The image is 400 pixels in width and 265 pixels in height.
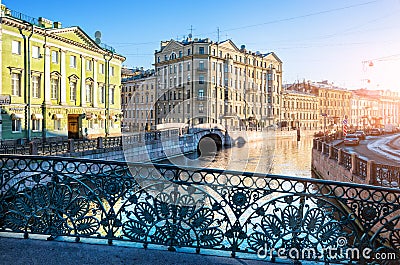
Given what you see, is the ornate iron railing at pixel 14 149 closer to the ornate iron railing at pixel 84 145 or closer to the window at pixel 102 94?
the ornate iron railing at pixel 84 145

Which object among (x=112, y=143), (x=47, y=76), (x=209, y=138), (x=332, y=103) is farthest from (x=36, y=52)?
(x=332, y=103)

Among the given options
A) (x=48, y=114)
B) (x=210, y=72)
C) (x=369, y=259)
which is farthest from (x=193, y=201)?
(x=210, y=72)

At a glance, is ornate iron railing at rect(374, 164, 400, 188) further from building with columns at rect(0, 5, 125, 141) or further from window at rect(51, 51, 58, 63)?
window at rect(51, 51, 58, 63)

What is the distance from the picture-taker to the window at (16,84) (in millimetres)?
21270

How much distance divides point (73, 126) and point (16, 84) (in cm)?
727

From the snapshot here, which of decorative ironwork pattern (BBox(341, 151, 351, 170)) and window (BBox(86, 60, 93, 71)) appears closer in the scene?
decorative ironwork pattern (BBox(341, 151, 351, 170))

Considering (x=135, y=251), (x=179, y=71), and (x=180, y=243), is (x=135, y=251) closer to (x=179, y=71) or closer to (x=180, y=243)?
(x=180, y=243)

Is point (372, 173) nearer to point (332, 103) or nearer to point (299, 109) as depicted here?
point (299, 109)

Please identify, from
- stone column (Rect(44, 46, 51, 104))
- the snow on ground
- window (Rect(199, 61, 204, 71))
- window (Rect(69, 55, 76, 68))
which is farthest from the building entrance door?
window (Rect(199, 61, 204, 71))

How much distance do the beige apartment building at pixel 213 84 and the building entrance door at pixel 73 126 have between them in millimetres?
20838

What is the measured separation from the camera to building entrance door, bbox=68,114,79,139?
1097 inches

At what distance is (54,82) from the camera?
25.3m

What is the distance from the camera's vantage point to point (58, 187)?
3795 millimetres

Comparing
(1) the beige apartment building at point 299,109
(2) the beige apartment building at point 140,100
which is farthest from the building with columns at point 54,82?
(1) the beige apartment building at point 299,109
